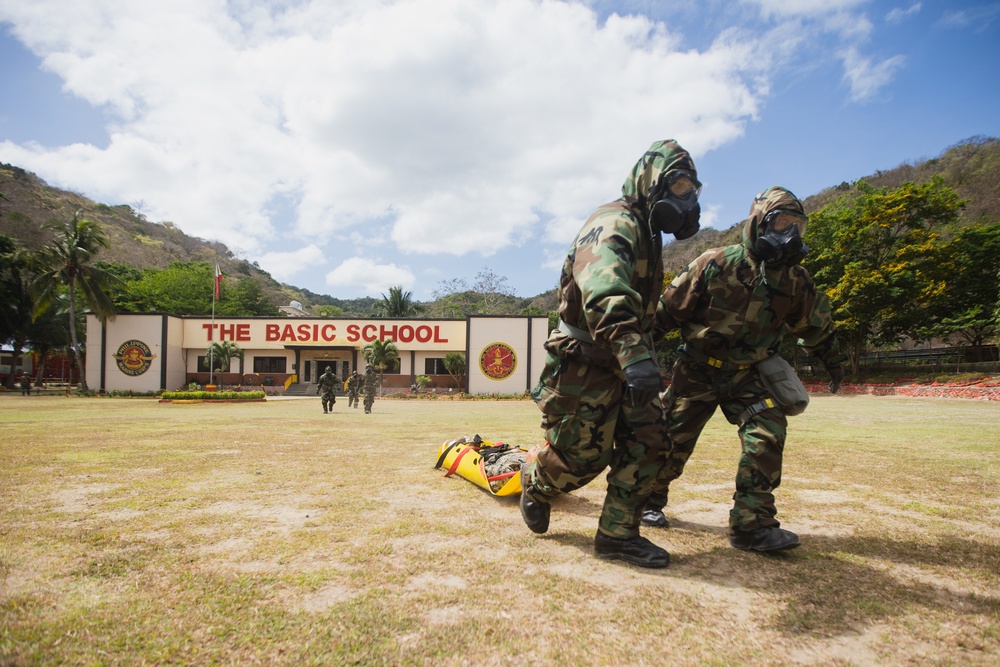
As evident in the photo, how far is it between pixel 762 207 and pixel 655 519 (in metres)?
2.01

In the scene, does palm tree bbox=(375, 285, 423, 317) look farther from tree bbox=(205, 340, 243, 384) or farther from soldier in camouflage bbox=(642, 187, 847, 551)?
soldier in camouflage bbox=(642, 187, 847, 551)

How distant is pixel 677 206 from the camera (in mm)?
2545

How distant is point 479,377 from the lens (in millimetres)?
31984

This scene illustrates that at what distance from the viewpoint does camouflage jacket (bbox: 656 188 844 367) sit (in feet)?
9.50

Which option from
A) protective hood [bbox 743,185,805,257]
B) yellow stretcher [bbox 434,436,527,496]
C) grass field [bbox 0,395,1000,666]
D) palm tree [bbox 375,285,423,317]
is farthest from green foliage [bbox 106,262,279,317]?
protective hood [bbox 743,185,805,257]

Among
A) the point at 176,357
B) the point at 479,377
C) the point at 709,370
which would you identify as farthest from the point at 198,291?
the point at 709,370

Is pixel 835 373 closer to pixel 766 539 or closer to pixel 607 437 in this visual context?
pixel 766 539

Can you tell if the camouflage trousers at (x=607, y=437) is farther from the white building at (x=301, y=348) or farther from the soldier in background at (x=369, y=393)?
the white building at (x=301, y=348)

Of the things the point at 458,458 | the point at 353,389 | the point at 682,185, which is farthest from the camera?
the point at 353,389

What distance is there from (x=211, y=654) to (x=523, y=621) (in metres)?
1.01

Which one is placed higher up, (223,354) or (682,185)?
(682,185)

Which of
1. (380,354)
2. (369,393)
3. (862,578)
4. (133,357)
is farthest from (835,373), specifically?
(133,357)

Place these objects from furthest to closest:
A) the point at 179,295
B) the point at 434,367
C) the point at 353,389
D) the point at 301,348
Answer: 1. the point at 179,295
2. the point at 434,367
3. the point at 301,348
4. the point at 353,389

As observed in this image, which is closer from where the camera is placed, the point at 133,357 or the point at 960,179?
the point at 133,357
